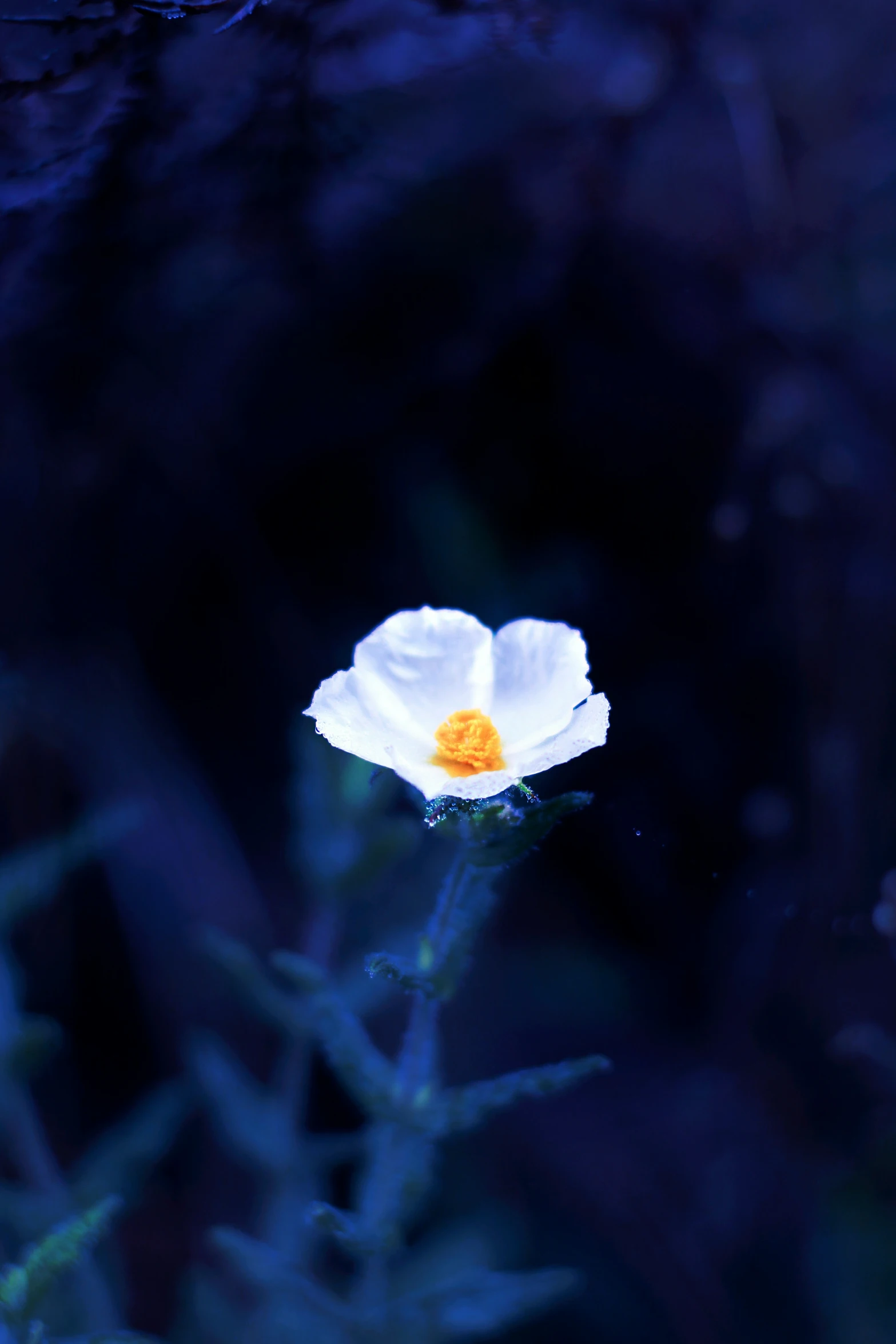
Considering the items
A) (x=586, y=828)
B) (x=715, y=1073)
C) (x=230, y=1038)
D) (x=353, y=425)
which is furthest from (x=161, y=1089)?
(x=353, y=425)

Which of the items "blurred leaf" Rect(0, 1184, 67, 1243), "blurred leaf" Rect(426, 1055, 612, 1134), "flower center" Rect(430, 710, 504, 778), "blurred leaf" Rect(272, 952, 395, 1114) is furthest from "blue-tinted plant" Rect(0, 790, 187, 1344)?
"flower center" Rect(430, 710, 504, 778)

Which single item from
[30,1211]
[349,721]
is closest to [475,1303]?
[30,1211]

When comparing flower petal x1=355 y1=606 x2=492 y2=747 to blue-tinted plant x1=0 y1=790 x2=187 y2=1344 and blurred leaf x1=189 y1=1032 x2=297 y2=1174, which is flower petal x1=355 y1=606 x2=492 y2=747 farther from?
blurred leaf x1=189 y1=1032 x2=297 y2=1174

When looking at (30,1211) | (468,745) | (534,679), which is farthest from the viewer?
(30,1211)

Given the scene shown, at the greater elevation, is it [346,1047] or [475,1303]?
[346,1047]

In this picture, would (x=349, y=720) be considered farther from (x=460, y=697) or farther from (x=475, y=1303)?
(x=475, y=1303)

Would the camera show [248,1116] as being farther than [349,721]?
Yes
